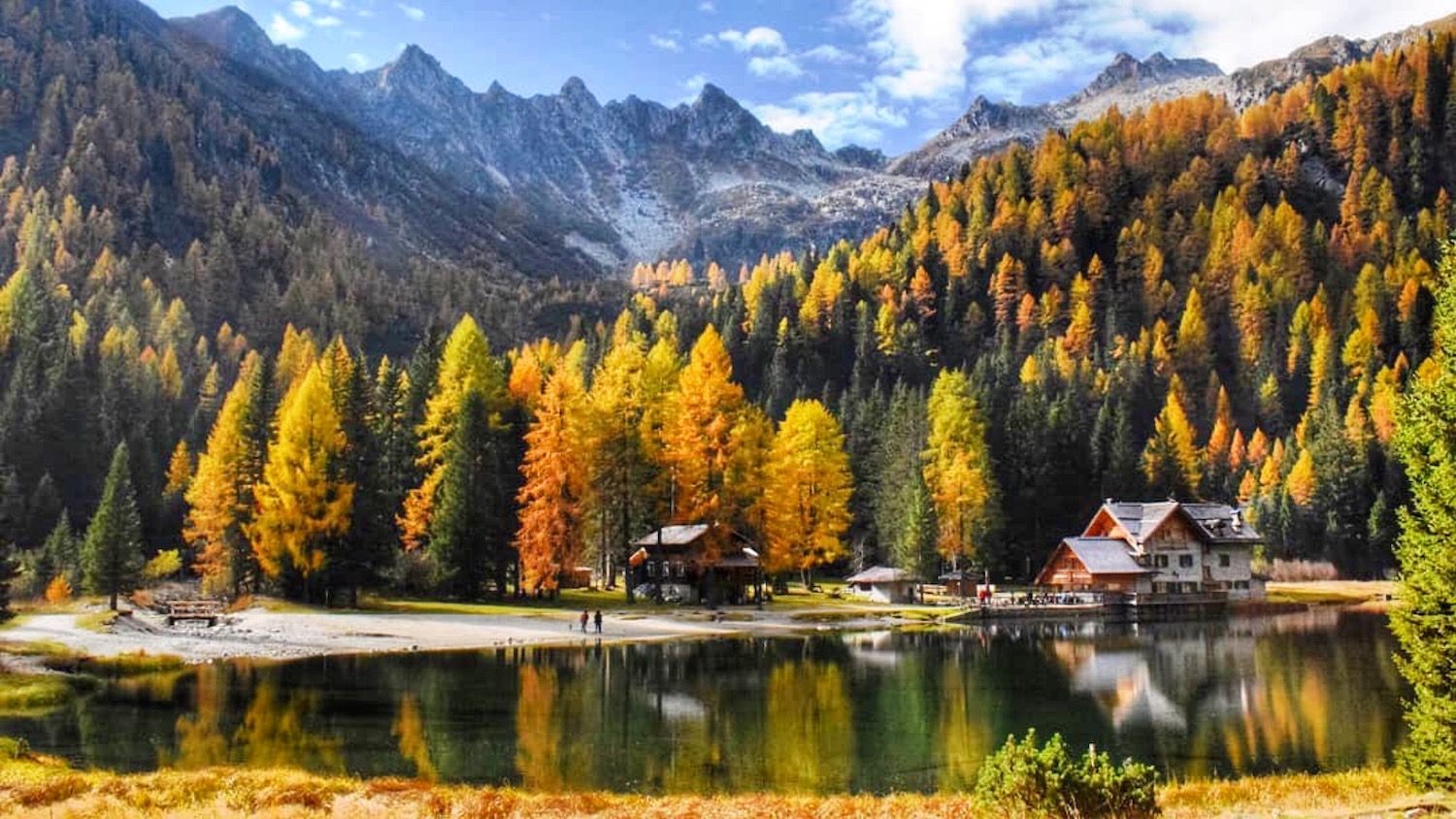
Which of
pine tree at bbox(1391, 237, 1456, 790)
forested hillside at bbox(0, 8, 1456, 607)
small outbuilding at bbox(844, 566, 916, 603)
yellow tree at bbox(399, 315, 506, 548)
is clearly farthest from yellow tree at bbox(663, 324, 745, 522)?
pine tree at bbox(1391, 237, 1456, 790)

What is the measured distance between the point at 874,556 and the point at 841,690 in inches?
2404

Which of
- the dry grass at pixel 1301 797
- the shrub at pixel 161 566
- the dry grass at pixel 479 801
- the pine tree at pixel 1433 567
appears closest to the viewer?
the dry grass at pixel 1301 797

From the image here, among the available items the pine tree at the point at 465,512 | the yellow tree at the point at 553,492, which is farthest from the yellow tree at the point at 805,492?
the pine tree at the point at 465,512

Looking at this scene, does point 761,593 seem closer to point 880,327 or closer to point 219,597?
point 219,597


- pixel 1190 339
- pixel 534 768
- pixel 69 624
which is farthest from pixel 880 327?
pixel 534 768

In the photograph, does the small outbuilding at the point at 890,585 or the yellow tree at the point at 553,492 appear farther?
the small outbuilding at the point at 890,585

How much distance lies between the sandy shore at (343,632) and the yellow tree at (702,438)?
12435mm

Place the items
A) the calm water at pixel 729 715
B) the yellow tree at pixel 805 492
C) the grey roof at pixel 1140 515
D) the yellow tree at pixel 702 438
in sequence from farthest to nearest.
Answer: the grey roof at pixel 1140 515 → the yellow tree at pixel 805 492 → the yellow tree at pixel 702 438 → the calm water at pixel 729 715

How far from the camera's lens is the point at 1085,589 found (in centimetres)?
8450

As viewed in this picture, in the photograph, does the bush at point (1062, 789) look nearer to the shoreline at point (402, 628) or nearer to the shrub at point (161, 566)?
the shoreline at point (402, 628)

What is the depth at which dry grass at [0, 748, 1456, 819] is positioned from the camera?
18766 millimetres

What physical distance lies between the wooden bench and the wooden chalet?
25842 mm

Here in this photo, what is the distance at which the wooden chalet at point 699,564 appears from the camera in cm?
7350

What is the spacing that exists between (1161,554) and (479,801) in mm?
78181
